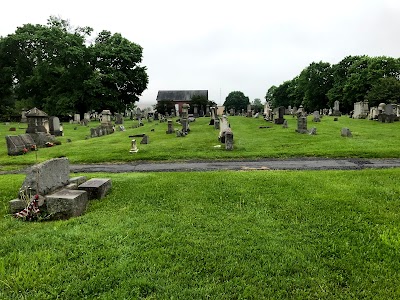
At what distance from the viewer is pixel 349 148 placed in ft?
44.7

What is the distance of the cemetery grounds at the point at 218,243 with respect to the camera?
→ 3584 mm

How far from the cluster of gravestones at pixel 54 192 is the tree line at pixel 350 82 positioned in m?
42.6

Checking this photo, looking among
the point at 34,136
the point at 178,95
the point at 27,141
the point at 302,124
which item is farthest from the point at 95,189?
the point at 178,95

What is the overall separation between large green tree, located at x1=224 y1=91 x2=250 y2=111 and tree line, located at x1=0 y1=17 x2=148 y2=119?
6126 centimetres

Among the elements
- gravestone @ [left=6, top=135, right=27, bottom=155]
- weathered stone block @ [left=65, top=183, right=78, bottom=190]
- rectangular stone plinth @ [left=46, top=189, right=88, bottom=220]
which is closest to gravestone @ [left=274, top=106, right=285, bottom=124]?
gravestone @ [left=6, top=135, right=27, bottom=155]

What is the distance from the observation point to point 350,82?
5316 centimetres

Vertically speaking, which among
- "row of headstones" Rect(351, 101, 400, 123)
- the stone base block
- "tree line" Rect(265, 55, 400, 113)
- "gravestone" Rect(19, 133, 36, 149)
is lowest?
the stone base block

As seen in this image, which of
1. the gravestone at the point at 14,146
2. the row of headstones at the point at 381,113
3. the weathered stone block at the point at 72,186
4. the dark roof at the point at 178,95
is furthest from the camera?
the dark roof at the point at 178,95

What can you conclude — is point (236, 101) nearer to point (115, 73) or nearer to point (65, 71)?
point (115, 73)

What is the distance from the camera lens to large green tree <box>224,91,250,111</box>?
350 feet

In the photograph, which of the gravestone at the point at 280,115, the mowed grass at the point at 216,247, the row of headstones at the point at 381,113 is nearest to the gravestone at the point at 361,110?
the row of headstones at the point at 381,113

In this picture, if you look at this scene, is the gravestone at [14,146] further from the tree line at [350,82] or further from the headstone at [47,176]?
the tree line at [350,82]

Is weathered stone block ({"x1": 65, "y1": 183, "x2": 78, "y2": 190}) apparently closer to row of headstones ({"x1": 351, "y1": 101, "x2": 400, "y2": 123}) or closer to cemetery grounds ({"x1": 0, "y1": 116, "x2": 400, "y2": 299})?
cemetery grounds ({"x1": 0, "y1": 116, "x2": 400, "y2": 299})

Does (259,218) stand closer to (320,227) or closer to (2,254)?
(320,227)
